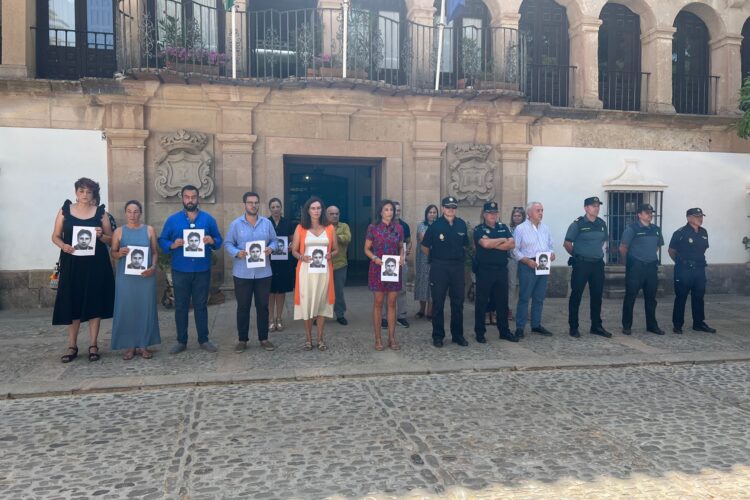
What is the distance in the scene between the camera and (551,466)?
11.7 feet

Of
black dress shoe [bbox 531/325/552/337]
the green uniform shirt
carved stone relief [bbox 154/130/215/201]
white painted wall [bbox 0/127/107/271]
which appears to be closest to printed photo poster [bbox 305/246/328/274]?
black dress shoe [bbox 531/325/552/337]

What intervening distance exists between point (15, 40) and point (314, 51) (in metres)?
4.98

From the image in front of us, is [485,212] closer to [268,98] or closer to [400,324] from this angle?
[400,324]

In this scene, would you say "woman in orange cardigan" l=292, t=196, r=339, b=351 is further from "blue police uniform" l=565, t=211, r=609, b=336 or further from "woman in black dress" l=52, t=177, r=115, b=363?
"blue police uniform" l=565, t=211, r=609, b=336

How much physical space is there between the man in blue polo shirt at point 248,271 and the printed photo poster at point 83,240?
1.37 meters

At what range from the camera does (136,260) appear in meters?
6.02

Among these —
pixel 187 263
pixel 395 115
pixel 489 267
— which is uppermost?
pixel 395 115

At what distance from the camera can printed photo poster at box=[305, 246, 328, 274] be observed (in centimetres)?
639

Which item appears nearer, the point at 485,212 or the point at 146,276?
the point at 146,276

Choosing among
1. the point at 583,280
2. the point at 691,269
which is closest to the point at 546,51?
the point at 691,269

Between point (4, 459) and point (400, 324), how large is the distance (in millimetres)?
5318

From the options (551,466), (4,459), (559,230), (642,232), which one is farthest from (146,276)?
(559,230)

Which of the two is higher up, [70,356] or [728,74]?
[728,74]

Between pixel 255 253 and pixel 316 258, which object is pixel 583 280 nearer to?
pixel 316 258
